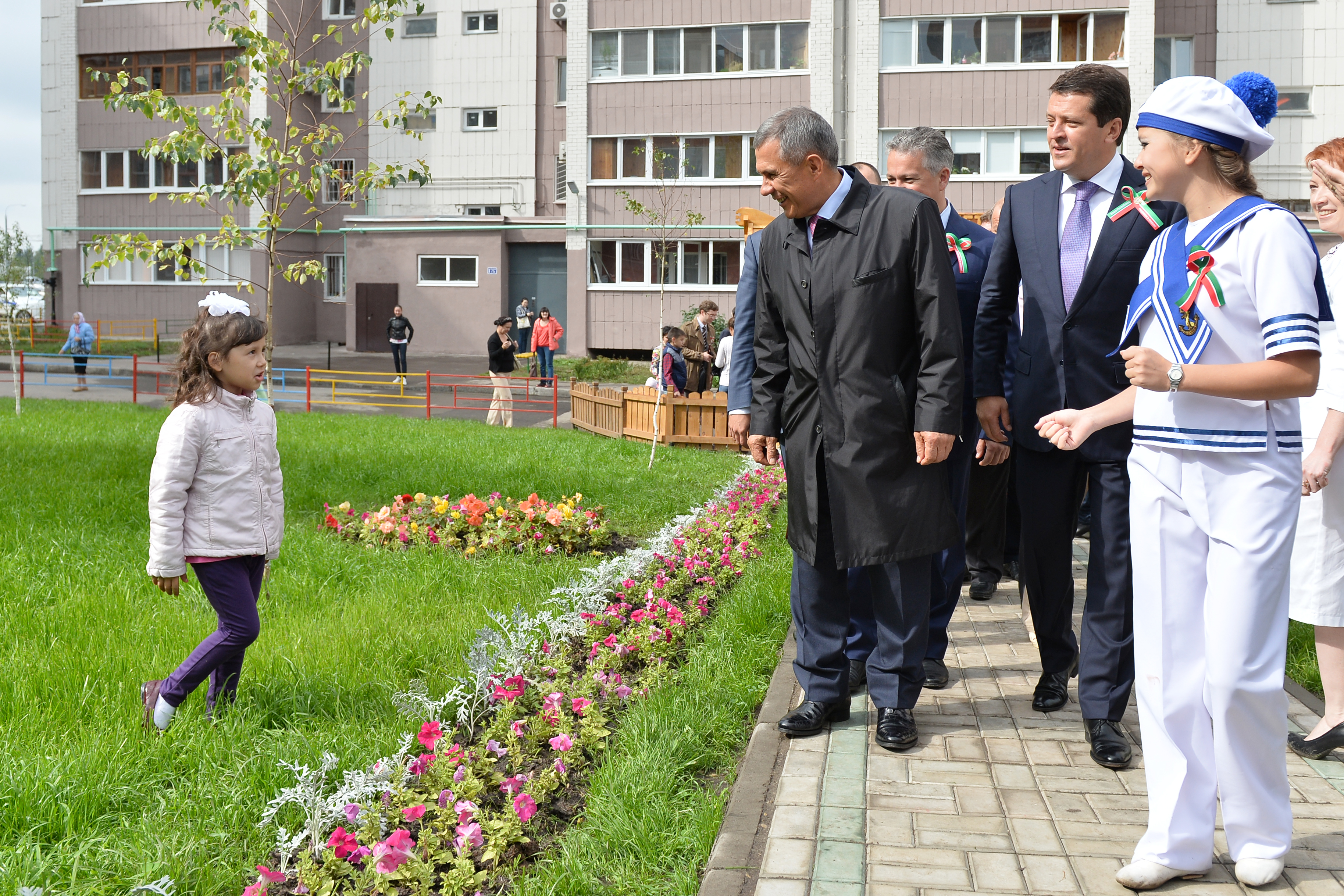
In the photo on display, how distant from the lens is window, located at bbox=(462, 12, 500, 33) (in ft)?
132

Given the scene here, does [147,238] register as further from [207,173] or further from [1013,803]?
[207,173]

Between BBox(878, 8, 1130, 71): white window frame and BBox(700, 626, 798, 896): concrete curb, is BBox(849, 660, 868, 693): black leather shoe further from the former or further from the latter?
BBox(878, 8, 1130, 71): white window frame

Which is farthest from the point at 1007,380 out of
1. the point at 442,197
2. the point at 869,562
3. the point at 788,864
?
the point at 442,197

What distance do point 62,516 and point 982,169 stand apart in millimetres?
28603

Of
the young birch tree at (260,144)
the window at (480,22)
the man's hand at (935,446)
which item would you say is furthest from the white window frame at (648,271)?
the man's hand at (935,446)

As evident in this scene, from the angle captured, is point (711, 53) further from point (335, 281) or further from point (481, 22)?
point (335, 281)

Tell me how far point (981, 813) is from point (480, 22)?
132ft

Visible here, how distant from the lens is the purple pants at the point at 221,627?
4.77m

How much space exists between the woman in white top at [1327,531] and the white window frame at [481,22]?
127 feet

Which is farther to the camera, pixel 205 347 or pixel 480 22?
pixel 480 22

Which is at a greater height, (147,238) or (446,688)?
(147,238)

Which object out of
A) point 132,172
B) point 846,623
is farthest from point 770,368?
point 132,172

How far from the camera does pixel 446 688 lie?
5.38m

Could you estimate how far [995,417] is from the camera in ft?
15.7
